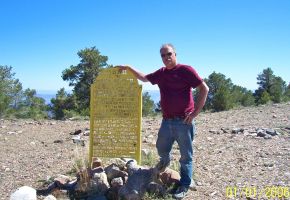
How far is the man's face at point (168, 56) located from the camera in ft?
18.3

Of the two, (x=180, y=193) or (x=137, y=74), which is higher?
(x=137, y=74)

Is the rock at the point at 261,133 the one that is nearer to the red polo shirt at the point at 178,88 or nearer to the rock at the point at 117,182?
the red polo shirt at the point at 178,88

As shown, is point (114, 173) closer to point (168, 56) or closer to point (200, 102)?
point (200, 102)

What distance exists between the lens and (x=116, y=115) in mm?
6320

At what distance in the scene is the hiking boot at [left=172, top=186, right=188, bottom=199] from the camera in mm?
5723

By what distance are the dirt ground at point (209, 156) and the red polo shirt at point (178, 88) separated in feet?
4.27

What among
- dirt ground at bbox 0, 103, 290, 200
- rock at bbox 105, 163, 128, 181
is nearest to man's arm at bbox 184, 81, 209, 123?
dirt ground at bbox 0, 103, 290, 200

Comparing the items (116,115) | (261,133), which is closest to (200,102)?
(116,115)

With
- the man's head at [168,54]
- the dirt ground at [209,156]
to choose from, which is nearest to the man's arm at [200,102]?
the man's head at [168,54]

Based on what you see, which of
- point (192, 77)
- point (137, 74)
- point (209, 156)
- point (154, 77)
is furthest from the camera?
point (209, 156)

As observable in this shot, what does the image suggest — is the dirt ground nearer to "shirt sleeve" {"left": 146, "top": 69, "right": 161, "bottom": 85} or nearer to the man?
the man

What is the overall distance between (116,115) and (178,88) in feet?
3.93

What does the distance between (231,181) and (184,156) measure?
1.22m
